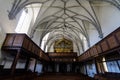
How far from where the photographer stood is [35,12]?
37.7ft

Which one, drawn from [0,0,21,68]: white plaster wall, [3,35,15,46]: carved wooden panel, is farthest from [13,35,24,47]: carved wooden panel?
[0,0,21,68]: white plaster wall

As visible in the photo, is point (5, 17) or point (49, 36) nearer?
point (5, 17)

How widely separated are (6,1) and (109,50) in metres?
8.05

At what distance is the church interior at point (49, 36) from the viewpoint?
653cm

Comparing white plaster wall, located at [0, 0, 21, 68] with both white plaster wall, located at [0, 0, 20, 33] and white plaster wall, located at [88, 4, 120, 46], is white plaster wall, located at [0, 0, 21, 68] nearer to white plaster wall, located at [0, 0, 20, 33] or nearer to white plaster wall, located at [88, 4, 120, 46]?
white plaster wall, located at [0, 0, 20, 33]

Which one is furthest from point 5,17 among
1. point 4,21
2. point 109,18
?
point 109,18

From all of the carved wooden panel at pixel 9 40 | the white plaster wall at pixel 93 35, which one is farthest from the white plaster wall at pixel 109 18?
the carved wooden panel at pixel 9 40

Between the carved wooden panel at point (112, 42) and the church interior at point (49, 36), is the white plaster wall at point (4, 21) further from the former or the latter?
the carved wooden panel at point (112, 42)

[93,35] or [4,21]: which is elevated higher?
[93,35]

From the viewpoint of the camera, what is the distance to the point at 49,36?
21.0 metres

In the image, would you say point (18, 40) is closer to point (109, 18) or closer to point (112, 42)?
point (112, 42)

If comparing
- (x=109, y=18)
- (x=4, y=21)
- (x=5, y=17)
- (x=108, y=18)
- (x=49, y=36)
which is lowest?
(x=4, y=21)

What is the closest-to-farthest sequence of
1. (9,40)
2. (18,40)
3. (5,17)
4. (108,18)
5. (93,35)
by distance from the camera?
(18,40)
(9,40)
(5,17)
(108,18)
(93,35)

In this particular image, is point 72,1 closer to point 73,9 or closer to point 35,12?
point 73,9
